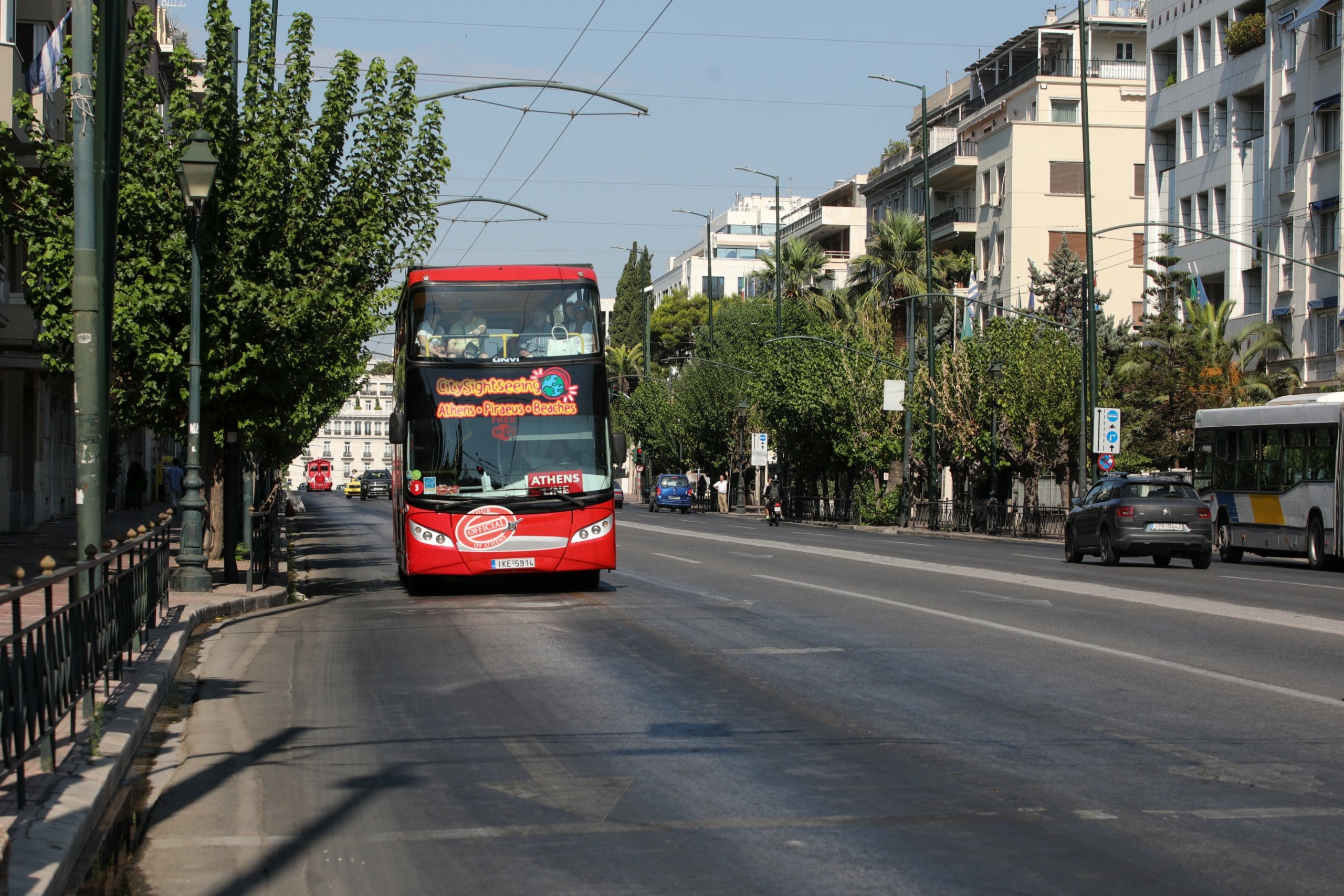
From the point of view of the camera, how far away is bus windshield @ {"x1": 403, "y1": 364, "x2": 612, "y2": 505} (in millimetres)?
19766

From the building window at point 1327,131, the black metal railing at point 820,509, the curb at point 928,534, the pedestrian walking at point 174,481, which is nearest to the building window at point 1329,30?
the building window at point 1327,131

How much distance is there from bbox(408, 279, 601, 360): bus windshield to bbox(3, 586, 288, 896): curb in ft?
29.9

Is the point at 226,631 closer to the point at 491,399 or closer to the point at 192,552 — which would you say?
the point at 192,552

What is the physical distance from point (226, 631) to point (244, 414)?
5.98 meters

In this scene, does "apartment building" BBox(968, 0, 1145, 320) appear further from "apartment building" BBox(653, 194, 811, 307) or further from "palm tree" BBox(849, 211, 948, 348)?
"apartment building" BBox(653, 194, 811, 307)

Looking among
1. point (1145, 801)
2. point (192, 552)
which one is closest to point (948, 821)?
point (1145, 801)

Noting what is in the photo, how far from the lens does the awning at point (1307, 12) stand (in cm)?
4650

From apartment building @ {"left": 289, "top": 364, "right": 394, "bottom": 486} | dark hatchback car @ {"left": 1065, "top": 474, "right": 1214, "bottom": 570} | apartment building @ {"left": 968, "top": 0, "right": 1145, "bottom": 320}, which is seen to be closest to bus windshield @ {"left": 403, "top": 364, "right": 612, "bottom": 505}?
dark hatchback car @ {"left": 1065, "top": 474, "right": 1214, "bottom": 570}

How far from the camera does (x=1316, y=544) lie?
96.2ft

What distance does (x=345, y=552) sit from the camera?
3406cm

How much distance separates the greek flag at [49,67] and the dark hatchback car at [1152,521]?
18.4m

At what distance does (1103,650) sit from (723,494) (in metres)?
68.3

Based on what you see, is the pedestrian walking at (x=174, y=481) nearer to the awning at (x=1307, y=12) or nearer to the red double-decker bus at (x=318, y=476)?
the awning at (x=1307, y=12)

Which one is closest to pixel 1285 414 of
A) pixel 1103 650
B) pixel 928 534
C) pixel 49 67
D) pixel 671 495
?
pixel 1103 650
